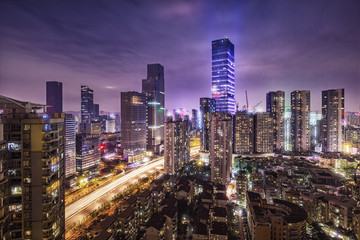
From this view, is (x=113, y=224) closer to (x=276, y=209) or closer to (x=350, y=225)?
(x=276, y=209)

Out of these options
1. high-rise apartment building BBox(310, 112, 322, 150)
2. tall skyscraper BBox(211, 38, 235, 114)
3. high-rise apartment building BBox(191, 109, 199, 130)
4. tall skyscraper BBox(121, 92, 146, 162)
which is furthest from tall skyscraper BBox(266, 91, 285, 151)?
high-rise apartment building BBox(191, 109, 199, 130)

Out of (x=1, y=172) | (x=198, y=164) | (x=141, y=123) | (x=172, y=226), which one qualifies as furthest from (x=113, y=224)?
(x=141, y=123)

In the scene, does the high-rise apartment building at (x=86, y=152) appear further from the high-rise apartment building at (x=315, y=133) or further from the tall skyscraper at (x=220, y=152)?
the high-rise apartment building at (x=315, y=133)

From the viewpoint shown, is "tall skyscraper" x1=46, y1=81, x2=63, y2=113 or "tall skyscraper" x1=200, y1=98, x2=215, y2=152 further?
"tall skyscraper" x1=46, y1=81, x2=63, y2=113

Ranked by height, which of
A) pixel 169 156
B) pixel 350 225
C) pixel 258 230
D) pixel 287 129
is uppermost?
pixel 287 129

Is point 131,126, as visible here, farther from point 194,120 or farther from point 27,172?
point 194,120

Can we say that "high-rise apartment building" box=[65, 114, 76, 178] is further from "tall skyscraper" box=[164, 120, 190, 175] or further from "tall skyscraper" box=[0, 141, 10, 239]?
"tall skyscraper" box=[0, 141, 10, 239]
